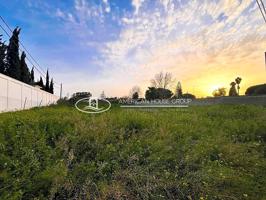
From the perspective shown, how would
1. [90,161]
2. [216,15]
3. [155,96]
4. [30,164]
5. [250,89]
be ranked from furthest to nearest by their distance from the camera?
[155,96]
[250,89]
[216,15]
[90,161]
[30,164]

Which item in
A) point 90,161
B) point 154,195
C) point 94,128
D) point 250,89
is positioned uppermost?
point 250,89

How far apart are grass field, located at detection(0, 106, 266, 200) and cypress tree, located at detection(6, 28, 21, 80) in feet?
68.6

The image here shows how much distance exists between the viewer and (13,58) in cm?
2503

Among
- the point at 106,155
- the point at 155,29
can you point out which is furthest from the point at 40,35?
the point at 106,155

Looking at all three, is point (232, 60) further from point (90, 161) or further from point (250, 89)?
point (250, 89)

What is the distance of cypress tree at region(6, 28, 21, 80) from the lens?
966 inches

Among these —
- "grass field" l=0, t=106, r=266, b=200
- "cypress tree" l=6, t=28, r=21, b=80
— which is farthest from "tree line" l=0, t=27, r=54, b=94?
"grass field" l=0, t=106, r=266, b=200

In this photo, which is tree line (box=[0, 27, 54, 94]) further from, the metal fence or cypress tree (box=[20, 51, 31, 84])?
the metal fence

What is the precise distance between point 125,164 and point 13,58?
24.4 m

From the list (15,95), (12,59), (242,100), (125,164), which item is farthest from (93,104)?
(12,59)

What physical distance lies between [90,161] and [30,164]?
0.89 metres

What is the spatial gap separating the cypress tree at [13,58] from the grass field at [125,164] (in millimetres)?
20924

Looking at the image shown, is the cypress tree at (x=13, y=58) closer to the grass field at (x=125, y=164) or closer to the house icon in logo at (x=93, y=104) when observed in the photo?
the house icon in logo at (x=93, y=104)

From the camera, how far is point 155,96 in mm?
38719
